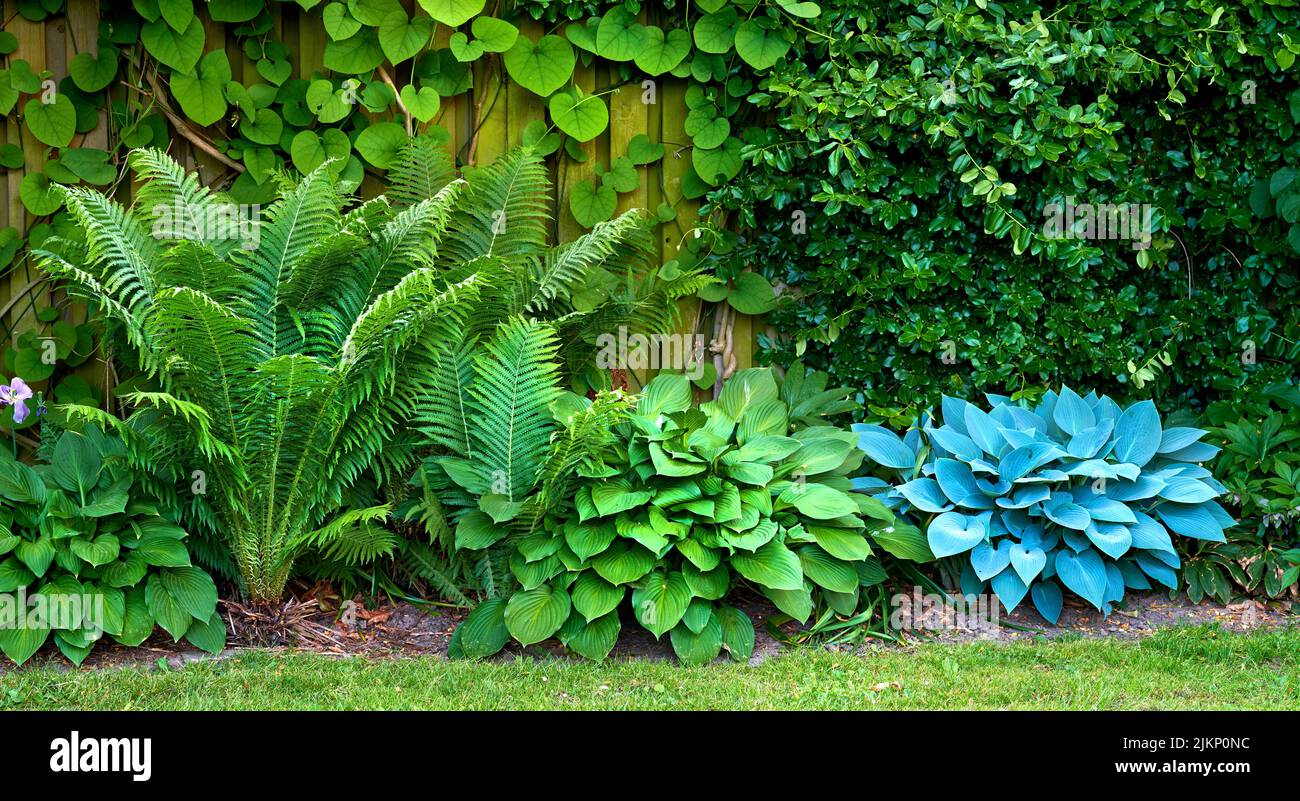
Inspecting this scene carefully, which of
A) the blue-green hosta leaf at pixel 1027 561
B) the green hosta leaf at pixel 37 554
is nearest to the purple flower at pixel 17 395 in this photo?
the green hosta leaf at pixel 37 554

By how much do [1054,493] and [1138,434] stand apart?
0.46 metres

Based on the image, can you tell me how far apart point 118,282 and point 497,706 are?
1770 mm

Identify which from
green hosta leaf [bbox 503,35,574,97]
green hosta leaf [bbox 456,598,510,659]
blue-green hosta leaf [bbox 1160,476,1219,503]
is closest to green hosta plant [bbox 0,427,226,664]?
green hosta leaf [bbox 456,598,510,659]

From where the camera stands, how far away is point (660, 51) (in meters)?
4.42

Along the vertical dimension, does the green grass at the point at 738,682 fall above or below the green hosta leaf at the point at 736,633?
below

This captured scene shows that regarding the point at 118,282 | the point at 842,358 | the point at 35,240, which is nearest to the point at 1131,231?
the point at 842,358

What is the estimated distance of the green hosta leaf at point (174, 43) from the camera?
4.20m

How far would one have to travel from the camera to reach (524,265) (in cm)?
403

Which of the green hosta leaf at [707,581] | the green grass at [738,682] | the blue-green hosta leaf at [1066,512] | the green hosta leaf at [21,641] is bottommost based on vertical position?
the green grass at [738,682]

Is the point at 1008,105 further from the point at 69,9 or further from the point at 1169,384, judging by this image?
the point at 69,9

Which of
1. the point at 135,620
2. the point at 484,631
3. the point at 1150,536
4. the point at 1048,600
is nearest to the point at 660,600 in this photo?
the point at 484,631

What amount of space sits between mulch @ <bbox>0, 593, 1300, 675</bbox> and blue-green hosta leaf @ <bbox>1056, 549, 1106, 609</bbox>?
14 centimetres

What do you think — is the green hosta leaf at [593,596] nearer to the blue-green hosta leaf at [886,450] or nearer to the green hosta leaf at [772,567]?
the green hosta leaf at [772,567]

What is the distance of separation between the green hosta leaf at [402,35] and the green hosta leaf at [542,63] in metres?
0.33
